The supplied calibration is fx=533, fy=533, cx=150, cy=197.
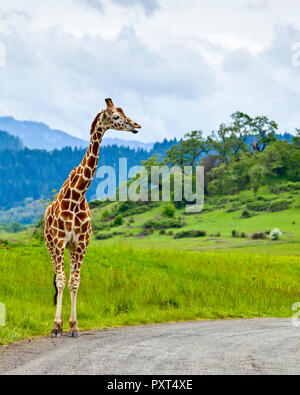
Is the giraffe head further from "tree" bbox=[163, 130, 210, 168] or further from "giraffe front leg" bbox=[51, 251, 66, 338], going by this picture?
"tree" bbox=[163, 130, 210, 168]

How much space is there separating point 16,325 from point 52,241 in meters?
1.92

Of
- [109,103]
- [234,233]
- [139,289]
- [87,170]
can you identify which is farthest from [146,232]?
[109,103]

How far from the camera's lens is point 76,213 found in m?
10.8

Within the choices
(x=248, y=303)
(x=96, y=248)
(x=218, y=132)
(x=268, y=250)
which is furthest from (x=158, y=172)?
(x=248, y=303)

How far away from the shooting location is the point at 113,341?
9812mm

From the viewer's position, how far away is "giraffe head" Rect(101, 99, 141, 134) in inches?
430

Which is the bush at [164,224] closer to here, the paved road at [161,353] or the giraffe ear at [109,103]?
the paved road at [161,353]

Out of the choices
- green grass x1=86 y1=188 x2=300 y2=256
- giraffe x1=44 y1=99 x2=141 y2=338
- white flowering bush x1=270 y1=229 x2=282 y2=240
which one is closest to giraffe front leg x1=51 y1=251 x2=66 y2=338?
giraffe x1=44 y1=99 x2=141 y2=338

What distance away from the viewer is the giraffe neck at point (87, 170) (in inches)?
430

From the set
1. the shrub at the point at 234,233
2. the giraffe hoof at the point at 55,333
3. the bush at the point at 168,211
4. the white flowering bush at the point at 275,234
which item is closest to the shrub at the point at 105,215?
the bush at the point at 168,211

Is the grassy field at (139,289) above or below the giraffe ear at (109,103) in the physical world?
below

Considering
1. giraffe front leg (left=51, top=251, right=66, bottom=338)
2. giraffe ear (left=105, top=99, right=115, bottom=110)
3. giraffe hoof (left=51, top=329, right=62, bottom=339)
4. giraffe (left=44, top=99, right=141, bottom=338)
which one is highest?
giraffe ear (left=105, top=99, right=115, bottom=110)

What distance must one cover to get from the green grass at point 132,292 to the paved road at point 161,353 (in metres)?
1.52

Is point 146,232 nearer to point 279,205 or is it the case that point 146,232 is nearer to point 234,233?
point 234,233
